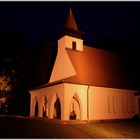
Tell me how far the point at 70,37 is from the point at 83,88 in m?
6.94

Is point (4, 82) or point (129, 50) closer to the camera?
point (4, 82)

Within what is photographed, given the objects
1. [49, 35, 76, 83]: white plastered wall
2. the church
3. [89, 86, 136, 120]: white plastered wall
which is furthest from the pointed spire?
[89, 86, 136, 120]: white plastered wall

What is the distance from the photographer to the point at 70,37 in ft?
83.4

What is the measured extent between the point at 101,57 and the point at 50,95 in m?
8.13

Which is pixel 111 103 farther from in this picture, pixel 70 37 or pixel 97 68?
pixel 70 37

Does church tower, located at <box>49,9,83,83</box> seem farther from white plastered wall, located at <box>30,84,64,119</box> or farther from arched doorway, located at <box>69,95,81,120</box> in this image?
arched doorway, located at <box>69,95,81,120</box>

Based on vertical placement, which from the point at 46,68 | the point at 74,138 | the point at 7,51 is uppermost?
the point at 7,51

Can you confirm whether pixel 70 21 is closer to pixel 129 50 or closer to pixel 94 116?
pixel 94 116

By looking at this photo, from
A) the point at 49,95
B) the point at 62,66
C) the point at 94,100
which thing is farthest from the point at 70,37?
the point at 94,100

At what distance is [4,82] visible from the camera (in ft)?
104

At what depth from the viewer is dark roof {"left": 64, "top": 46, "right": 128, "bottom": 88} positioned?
72.9 ft

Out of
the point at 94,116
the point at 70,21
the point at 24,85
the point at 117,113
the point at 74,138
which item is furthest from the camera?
the point at 24,85

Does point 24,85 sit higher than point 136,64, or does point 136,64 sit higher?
point 136,64

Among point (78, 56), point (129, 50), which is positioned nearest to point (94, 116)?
point (78, 56)
